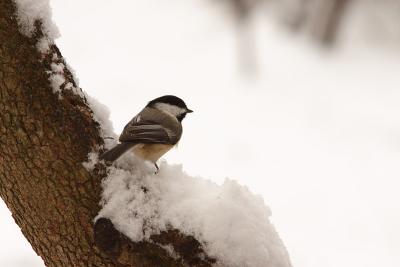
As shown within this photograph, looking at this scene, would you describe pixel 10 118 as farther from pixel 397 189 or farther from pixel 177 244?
pixel 397 189

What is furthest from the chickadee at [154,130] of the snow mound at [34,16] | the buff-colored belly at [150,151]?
the snow mound at [34,16]

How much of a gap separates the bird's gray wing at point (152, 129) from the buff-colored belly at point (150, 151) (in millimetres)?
21

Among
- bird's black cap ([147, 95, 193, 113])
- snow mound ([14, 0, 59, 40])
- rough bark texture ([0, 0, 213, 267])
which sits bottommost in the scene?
rough bark texture ([0, 0, 213, 267])

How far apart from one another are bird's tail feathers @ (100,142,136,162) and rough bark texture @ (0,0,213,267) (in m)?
0.06

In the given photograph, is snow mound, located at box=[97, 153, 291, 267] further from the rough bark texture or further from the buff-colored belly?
the buff-colored belly

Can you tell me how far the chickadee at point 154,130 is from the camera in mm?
2469

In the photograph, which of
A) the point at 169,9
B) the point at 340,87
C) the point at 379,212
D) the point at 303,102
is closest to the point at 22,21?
the point at 379,212

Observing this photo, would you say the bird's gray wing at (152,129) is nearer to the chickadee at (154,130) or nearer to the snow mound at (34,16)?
the chickadee at (154,130)

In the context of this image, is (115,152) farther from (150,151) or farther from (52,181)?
(150,151)

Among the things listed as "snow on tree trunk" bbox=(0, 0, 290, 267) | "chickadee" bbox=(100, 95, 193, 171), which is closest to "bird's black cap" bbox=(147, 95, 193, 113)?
"chickadee" bbox=(100, 95, 193, 171)

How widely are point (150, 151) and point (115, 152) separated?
554 millimetres

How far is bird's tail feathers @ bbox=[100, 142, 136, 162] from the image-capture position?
1.96 metres

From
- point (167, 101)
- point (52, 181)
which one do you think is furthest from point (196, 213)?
point (167, 101)

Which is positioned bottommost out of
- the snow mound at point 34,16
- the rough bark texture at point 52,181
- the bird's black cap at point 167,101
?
the rough bark texture at point 52,181
